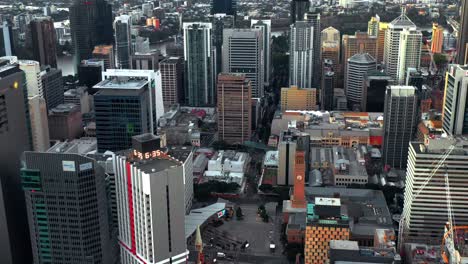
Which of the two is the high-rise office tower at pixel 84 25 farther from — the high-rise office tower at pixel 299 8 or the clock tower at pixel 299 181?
the clock tower at pixel 299 181

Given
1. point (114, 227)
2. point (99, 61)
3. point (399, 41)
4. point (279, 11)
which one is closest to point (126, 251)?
point (114, 227)

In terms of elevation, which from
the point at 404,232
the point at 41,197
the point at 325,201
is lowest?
the point at 404,232

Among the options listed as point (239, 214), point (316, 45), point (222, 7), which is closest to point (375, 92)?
point (316, 45)

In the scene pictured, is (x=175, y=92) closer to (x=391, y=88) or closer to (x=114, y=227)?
(x=391, y=88)

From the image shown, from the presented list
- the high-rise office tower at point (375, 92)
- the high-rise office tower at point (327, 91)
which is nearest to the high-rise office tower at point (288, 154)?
the high-rise office tower at point (375, 92)

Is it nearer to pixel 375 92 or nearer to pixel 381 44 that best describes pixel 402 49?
pixel 375 92
